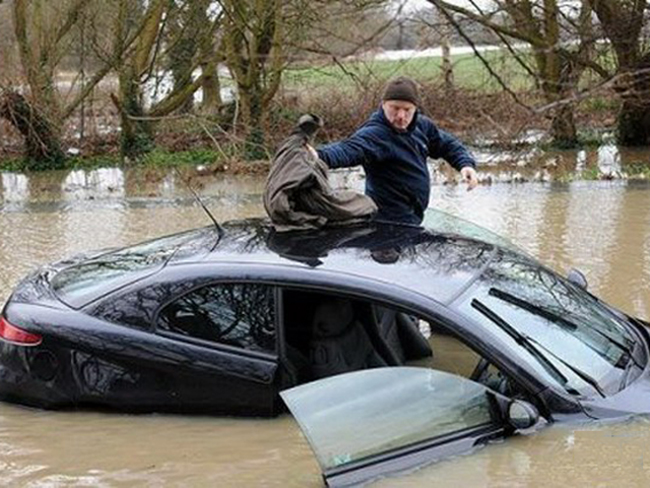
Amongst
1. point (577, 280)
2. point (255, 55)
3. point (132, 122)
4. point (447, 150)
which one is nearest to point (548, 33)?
point (255, 55)

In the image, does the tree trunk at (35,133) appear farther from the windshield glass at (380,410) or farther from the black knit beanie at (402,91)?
the windshield glass at (380,410)

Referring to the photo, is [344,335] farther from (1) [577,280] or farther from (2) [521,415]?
(1) [577,280]

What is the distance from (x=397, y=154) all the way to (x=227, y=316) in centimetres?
191

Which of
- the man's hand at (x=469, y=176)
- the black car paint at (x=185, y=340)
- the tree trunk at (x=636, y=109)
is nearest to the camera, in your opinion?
the black car paint at (x=185, y=340)

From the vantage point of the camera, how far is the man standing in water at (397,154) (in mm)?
5906

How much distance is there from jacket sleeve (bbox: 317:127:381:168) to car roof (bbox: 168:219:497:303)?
646 millimetres

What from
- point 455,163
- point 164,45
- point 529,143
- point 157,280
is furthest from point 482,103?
point 157,280

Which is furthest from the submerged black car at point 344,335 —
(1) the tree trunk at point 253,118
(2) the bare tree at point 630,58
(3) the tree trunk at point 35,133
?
(2) the bare tree at point 630,58

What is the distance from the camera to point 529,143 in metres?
22.4

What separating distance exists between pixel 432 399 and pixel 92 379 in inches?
71.6

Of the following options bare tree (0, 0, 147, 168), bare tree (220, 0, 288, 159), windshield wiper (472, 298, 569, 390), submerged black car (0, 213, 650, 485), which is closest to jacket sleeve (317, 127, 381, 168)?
submerged black car (0, 213, 650, 485)

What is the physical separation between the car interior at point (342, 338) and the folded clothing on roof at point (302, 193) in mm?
624

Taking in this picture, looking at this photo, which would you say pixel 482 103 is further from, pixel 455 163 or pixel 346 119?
pixel 455 163

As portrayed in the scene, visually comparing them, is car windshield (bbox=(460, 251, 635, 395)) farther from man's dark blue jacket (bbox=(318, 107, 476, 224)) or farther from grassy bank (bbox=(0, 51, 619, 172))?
grassy bank (bbox=(0, 51, 619, 172))
